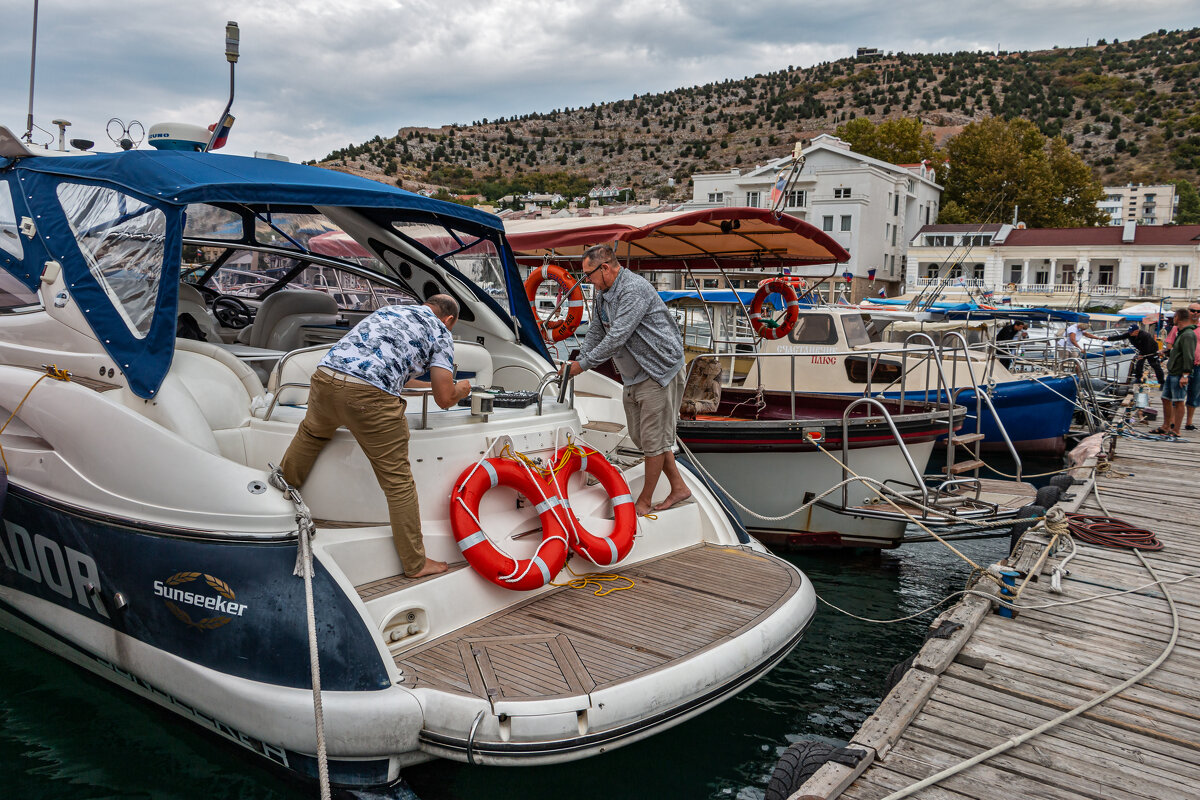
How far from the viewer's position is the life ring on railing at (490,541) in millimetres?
4012

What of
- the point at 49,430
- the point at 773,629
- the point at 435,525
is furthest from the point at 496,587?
the point at 49,430

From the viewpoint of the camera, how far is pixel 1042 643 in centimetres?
456

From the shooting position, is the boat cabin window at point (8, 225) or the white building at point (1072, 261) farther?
the white building at point (1072, 261)

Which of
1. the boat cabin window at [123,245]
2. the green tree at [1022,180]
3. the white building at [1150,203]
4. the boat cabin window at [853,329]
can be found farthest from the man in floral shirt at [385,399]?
the white building at [1150,203]

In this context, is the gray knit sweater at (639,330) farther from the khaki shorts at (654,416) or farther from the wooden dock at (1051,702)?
the wooden dock at (1051,702)

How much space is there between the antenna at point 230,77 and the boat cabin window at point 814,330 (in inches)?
323

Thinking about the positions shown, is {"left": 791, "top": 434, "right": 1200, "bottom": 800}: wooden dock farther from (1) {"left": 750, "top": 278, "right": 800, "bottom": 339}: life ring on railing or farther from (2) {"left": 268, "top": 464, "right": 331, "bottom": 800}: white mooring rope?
(1) {"left": 750, "top": 278, "right": 800, "bottom": 339}: life ring on railing

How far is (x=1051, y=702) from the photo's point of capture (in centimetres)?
385

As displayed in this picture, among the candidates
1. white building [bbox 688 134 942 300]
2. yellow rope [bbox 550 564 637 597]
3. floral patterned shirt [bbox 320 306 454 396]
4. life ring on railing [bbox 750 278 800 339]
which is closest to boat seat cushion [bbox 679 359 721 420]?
life ring on railing [bbox 750 278 800 339]

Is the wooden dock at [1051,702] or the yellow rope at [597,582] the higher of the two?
the yellow rope at [597,582]

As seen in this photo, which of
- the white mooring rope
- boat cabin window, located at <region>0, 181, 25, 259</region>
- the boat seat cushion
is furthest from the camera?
the boat seat cushion

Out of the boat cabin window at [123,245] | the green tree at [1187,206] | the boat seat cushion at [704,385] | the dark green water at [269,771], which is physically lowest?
the dark green water at [269,771]

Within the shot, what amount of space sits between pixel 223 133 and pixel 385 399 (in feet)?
10.4

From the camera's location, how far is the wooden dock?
316 cm
